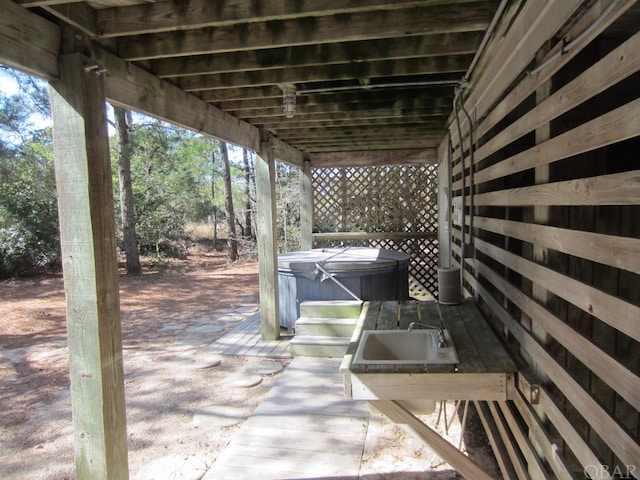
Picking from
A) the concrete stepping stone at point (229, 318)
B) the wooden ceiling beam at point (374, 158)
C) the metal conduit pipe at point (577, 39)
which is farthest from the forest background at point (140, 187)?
the metal conduit pipe at point (577, 39)

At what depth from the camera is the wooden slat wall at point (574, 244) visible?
980mm

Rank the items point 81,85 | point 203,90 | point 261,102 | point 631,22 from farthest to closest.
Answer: point 261,102, point 203,90, point 81,85, point 631,22

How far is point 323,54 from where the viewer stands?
7.99ft

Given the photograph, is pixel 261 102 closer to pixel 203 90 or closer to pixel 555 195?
pixel 203 90

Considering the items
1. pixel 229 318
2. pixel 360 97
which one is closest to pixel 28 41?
pixel 360 97

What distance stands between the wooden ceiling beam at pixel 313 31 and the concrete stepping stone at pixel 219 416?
2.38 metres

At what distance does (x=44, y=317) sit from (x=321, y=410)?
16.6 ft

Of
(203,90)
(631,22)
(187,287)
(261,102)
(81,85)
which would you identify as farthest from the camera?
(187,287)

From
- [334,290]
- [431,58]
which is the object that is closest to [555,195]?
[431,58]

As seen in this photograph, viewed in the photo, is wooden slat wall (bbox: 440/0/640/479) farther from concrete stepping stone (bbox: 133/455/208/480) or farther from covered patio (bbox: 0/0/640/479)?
concrete stepping stone (bbox: 133/455/208/480)

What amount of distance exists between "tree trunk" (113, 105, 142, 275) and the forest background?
3cm

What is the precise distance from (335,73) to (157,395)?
2842 millimetres

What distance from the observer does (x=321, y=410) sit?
3.11 metres

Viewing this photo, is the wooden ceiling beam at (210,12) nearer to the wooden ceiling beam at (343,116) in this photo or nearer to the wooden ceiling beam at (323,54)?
the wooden ceiling beam at (323,54)
